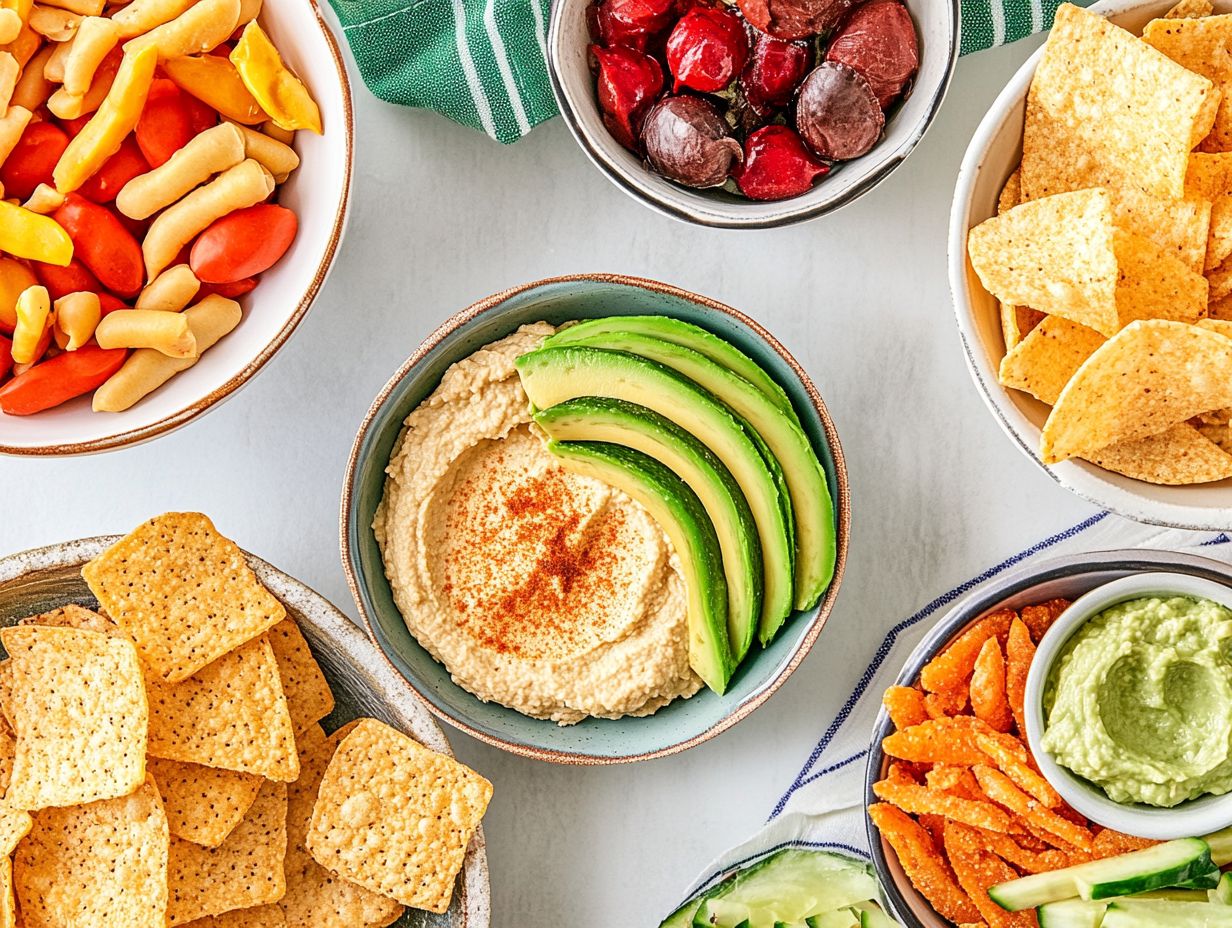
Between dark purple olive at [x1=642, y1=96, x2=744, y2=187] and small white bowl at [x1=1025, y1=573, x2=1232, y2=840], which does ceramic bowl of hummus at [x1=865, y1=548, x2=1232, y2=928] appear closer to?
small white bowl at [x1=1025, y1=573, x2=1232, y2=840]

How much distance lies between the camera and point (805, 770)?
201cm

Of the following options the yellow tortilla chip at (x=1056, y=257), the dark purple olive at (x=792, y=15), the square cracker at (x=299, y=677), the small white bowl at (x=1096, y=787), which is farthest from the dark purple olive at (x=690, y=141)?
the square cracker at (x=299, y=677)

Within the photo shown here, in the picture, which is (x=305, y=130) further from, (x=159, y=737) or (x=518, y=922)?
(x=518, y=922)

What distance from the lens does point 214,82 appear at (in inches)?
67.4

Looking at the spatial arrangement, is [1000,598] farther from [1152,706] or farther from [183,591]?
[183,591]

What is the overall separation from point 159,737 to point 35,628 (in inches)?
9.3

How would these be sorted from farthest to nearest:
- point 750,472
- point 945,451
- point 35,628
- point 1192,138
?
1. point 945,451
2. point 35,628
3. point 750,472
4. point 1192,138

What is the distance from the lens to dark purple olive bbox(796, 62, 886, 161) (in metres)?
1.68

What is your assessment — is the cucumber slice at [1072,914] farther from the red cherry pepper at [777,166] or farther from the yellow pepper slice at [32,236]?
the yellow pepper slice at [32,236]

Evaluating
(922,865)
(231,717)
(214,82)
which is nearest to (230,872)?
(231,717)

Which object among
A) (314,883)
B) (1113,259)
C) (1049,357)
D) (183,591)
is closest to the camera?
(1113,259)

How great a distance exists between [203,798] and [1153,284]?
149 cm

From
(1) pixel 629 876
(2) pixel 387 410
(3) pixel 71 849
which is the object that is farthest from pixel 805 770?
(3) pixel 71 849

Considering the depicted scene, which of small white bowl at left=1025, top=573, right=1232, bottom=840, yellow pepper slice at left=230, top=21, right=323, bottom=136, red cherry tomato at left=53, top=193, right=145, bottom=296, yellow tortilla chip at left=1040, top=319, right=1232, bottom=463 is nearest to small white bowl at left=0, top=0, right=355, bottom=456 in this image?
yellow pepper slice at left=230, top=21, right=323, bottom=136
